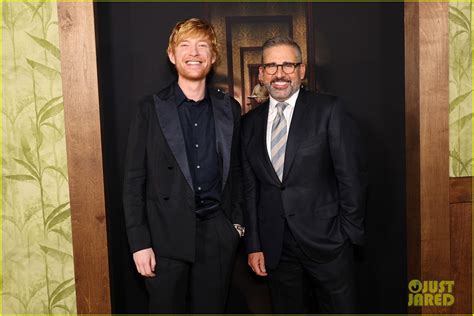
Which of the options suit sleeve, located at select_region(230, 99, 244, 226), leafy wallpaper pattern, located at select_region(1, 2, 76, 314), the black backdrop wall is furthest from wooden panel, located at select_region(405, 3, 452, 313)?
leafy wallpaper pattern, located at select_region(1, 2, 76, 314)

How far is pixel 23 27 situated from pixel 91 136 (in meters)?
0.54

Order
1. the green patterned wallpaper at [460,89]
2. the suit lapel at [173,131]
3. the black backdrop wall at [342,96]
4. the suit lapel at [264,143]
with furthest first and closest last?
the black backdrop wall at [342,96]
the green patterned wallpaper at [460,89]
the suit lapel at [264,143]
the suit lapel at [173,131]

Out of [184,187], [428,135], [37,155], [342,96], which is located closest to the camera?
[184,187]

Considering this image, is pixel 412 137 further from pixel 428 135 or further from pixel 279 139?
pixel 279 139

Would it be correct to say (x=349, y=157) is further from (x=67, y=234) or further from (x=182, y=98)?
(x=67, y=234)

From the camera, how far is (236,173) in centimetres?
244

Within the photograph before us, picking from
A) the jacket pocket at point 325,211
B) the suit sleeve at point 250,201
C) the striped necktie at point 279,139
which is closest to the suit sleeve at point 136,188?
the suit sleeve at point 250,201

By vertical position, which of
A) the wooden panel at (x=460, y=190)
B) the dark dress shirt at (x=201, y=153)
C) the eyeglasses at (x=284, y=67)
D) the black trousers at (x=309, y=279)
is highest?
the eyeglasses at (x=284, y=67)

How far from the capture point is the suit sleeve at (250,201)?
7.98ft

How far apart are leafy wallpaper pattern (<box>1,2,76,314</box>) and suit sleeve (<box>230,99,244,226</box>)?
73cm

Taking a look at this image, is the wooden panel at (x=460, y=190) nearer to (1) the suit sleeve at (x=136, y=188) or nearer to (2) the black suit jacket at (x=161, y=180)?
(2) the black suit jacket at (x=161, y=180)

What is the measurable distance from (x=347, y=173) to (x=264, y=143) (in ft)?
1.25

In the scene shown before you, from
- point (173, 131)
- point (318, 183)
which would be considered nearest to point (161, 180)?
point (173, 131)

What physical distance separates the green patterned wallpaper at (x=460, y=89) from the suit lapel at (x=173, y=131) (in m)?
1.23
